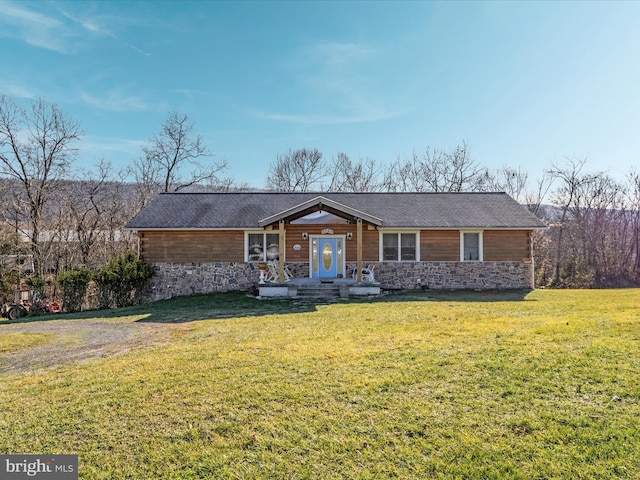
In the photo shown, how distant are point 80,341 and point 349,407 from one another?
21.7ft

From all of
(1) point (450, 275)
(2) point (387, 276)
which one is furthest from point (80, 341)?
(1) point (450, 275)

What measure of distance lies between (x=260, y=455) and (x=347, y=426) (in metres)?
0.93

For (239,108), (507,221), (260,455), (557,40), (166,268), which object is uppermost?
(239,108)

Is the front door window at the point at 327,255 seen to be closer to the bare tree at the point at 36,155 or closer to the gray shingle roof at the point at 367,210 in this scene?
the gray shingle roof at the point at 367,210

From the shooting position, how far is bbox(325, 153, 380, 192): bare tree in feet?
106

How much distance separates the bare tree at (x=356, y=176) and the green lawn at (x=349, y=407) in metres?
25.9

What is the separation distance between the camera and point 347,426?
3.64 meters

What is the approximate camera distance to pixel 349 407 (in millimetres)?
4023

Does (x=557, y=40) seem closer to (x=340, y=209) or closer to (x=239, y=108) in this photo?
(x=340, y=209)

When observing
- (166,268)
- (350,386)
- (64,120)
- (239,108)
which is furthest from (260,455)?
(64,120)

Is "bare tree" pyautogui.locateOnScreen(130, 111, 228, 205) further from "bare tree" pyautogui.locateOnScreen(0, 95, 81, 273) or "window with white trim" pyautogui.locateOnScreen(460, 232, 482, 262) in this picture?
"window with white trim" pyautogui.locateOnScreen(460, 232, 482, 262)

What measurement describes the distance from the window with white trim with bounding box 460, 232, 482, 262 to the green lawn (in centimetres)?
866

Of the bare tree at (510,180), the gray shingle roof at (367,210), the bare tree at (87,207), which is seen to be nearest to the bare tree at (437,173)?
the bare tree at (510,180)

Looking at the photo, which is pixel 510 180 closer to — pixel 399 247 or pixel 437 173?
pixel 437 173
